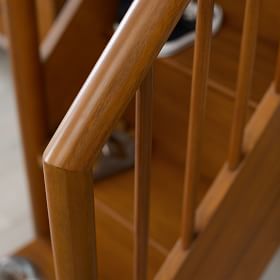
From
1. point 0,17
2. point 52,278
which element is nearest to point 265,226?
Answer: point 52,278

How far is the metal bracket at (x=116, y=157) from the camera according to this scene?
1.62 meters

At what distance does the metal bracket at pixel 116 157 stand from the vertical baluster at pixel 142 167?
609 millimetres

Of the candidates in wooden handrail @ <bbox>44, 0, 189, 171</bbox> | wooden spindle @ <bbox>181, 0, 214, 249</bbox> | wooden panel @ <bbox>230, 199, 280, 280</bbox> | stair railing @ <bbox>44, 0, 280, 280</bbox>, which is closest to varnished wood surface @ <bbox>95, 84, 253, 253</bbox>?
wooden panel @ <bbox>230, 199, 280, 280</bbox>

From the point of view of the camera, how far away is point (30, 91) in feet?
5.21

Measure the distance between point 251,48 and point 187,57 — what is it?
0.49 metres

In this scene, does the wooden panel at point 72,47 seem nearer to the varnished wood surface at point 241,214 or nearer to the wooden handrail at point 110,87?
the varnished wood surface at point 241,214

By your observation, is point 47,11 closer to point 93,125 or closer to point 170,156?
point 170,156

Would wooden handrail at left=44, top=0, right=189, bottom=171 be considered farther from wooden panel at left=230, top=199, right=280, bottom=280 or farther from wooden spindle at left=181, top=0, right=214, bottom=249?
wooden panel at left=230, top=199, right=280, bottom=280

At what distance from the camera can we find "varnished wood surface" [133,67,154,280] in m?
0.80

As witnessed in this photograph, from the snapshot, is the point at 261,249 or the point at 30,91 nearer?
the point at 261,249

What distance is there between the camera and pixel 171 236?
4.86 feet

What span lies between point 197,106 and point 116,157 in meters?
Result: 0.72

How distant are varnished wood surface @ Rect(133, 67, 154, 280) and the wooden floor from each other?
0.42m

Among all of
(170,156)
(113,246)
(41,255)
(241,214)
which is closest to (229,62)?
(170,156)
